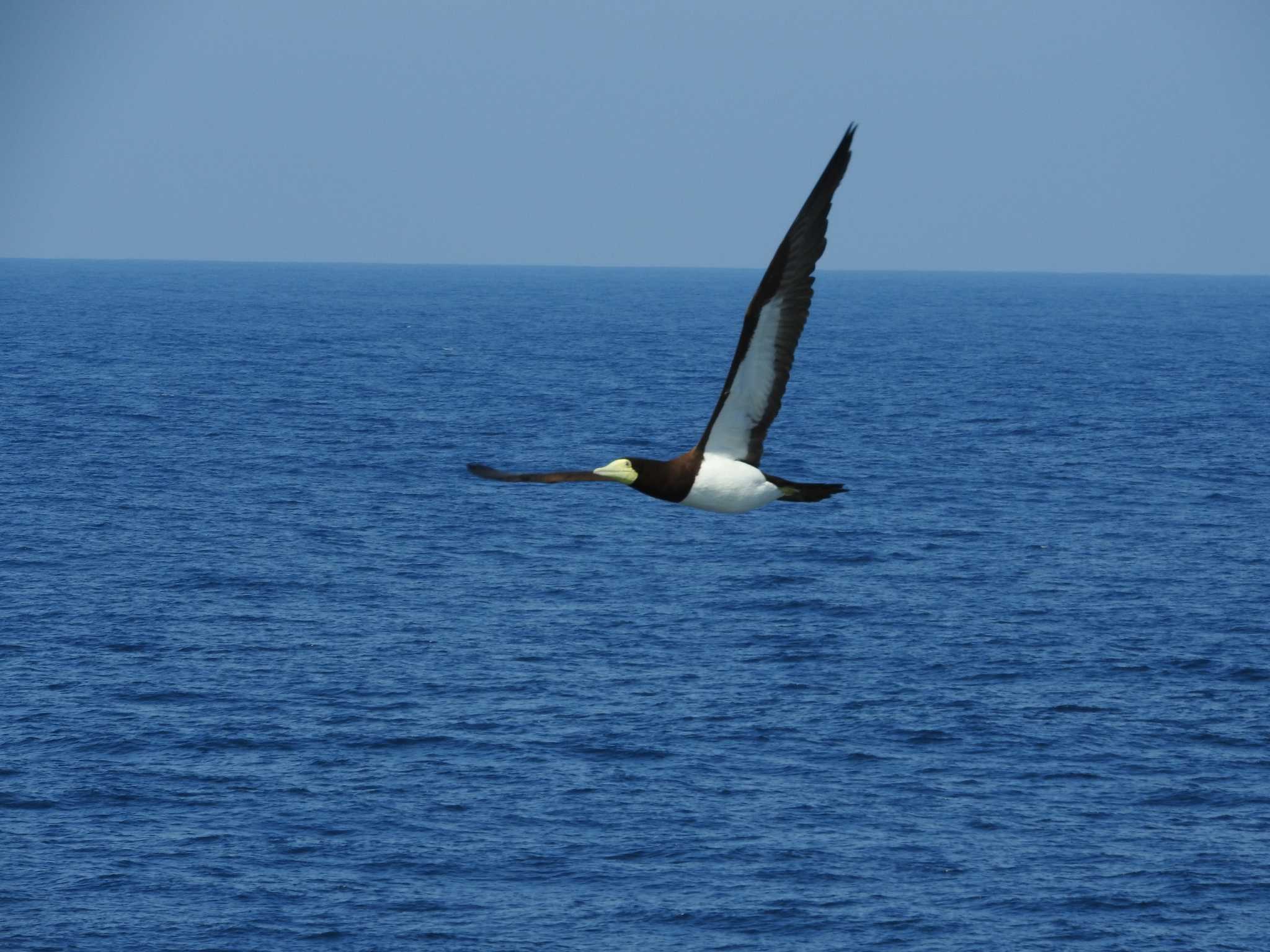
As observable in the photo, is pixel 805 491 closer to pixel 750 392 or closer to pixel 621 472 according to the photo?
pixel 750 392

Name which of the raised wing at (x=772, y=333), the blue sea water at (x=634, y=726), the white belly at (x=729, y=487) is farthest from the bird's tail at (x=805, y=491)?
the blue sea water at (x=634, y=726)

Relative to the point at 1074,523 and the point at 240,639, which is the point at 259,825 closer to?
the point at 240,639

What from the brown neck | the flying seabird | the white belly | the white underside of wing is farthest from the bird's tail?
the brown neck

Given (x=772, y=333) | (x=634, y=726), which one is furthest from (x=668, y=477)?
(x=634, y=726)

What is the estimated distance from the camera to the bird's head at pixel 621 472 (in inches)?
835

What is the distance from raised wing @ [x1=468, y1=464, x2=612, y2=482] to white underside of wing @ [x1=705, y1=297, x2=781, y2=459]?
6.53ft

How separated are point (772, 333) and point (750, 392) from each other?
1150 mm

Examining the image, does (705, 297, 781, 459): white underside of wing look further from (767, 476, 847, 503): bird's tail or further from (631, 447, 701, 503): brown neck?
(767, 476, 847, 503): bird's tail

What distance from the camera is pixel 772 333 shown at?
21156 millimetres

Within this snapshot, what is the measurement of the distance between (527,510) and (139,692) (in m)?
65.7

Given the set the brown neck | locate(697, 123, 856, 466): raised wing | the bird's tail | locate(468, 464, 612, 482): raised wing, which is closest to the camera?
locate(697, 123, 856, 466): raised wing

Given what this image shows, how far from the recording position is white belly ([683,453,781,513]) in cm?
2208

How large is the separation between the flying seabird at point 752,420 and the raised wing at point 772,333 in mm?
11

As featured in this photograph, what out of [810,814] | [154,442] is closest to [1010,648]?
[810,814]
